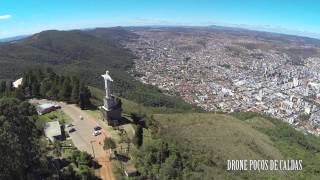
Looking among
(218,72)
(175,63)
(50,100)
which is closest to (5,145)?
(50,100)

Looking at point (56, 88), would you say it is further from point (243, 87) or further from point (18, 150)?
point (243, 87)

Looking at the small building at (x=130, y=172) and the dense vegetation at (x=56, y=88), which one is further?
the dense vegetation at (x=56, y=88)

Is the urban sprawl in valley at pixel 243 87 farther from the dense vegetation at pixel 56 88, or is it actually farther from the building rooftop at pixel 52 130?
the building rooftop at pixel 52 130

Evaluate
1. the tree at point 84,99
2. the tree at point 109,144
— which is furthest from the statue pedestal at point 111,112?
the tree at point 109,144

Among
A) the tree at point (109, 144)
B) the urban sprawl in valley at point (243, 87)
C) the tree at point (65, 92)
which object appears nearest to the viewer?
the tree at point (109, 144)

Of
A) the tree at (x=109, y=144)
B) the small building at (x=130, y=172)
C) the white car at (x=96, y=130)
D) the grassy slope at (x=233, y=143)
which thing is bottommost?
the grassy slope at (x=233, y=143)

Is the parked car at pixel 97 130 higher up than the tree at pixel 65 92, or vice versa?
the tree at pixel 65 92
